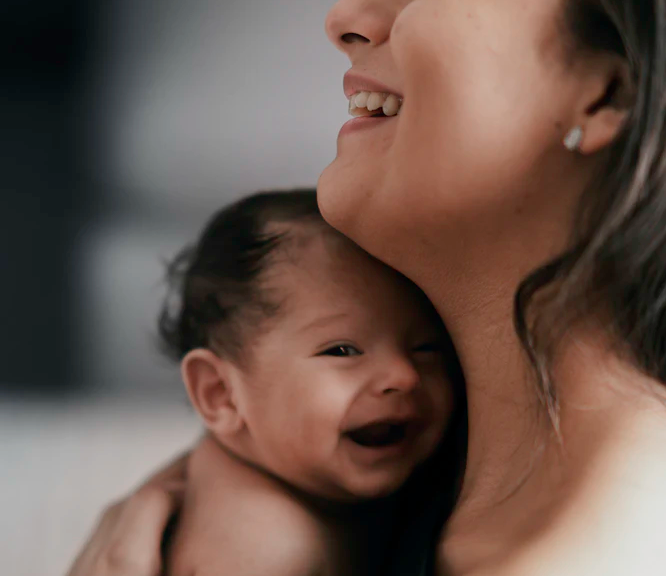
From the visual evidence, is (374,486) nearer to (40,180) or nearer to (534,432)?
(534,432)

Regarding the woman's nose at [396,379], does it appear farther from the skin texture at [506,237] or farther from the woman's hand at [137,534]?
the woman's hand at [137,534]

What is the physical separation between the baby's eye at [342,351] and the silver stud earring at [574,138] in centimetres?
26

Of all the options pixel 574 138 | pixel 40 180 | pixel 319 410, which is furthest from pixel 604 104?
pixel 40 180

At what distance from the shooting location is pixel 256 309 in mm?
728

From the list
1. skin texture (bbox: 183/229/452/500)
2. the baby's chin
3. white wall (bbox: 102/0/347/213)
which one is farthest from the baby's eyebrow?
Result: white wall (bbox: 102/0/347/213)

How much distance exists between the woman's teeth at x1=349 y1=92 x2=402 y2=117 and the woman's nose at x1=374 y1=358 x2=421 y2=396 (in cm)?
22

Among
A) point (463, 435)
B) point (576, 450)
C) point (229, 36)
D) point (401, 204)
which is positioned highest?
point (229, 36)

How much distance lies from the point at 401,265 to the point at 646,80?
256 mm

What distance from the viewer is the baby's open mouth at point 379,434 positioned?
0.69m

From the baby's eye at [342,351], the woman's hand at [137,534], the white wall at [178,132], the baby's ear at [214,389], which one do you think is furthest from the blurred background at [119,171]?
the baby's eye at [342,351]

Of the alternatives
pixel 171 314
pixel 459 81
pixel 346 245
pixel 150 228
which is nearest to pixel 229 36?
pixel 150 228

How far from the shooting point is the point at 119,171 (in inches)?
44.1

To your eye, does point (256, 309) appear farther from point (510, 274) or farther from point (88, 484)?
point (88, 484)

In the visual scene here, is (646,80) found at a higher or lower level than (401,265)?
higher
